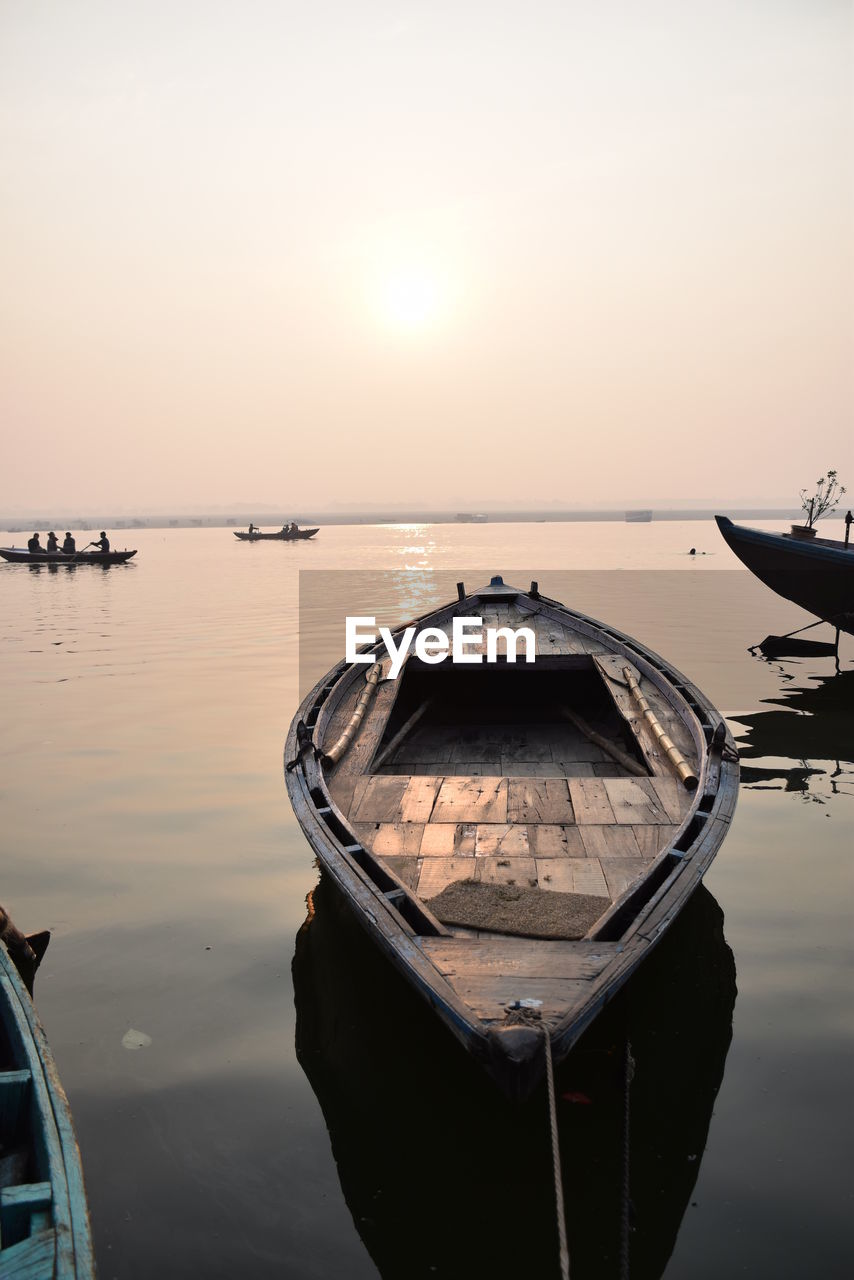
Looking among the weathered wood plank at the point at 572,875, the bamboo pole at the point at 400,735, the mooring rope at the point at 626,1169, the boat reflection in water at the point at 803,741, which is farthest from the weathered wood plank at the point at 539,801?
the boat reflection in water at the point at 803,741

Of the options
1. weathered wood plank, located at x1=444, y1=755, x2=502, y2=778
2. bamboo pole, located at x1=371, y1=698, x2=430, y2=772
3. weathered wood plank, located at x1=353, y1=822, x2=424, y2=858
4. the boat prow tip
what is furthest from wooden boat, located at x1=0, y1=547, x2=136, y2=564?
the boat prow tip

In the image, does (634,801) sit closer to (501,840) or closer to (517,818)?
(517,818)

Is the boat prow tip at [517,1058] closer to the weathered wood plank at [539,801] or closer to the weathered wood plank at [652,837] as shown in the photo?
the weathered wood plank at [652,837]

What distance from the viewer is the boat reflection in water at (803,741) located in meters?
9.97

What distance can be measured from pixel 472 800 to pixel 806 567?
1491 cm

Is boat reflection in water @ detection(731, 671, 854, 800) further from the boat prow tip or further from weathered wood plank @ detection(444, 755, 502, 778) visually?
the boat prow tip

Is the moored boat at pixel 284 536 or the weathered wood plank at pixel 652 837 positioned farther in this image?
the moored boat at pixel 284 536

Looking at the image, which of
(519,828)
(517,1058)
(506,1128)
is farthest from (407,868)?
(517,1058)

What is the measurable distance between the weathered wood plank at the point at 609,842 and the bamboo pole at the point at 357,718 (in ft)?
8.43

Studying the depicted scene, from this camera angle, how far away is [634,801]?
650 centimetres

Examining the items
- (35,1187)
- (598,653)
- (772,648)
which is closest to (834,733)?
(598,653)

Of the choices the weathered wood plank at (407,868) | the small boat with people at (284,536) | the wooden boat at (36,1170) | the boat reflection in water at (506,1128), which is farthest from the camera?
the small boat with people at (284,536)

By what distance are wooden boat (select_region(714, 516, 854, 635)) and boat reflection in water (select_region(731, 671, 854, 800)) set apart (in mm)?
3395

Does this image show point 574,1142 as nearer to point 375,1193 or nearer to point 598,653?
point 375,1193
